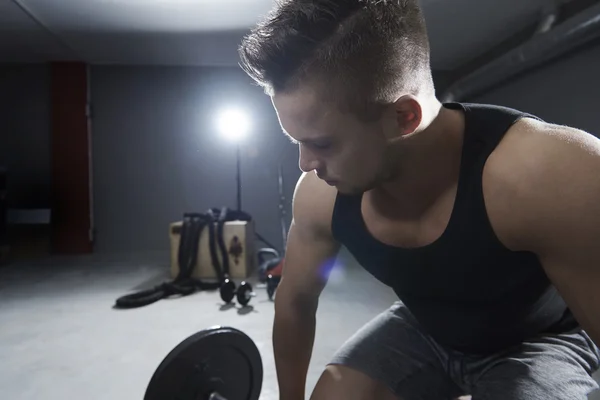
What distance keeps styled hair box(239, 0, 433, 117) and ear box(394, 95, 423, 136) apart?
0.01m

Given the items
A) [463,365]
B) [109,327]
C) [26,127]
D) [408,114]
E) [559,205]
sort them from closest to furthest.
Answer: [559,205] < [408,114] < [463,365] < [109,327] < [26,127]

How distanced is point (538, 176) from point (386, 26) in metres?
0.29

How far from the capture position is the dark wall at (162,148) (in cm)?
392

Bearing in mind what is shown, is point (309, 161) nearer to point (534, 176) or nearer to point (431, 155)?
point (431, 155)

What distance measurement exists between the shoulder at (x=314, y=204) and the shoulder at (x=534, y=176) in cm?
29

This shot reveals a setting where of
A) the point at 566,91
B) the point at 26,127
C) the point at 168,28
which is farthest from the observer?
the point at 26,127

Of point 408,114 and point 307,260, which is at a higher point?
point 408,114

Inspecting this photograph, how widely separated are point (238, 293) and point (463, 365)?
146 cm

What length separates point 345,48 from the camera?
0.61 m

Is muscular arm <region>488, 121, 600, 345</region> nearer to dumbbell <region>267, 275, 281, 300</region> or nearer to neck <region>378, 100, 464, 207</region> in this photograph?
neck <region>378, 100, 464, 207</region>

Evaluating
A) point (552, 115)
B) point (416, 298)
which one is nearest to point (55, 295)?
point (416, 298)

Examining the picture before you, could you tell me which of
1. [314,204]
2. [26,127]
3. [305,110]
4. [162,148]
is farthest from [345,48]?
[26,127]

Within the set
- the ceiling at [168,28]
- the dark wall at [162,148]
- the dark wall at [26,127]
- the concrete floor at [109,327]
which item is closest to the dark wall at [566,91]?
the ceiling at [168,28]

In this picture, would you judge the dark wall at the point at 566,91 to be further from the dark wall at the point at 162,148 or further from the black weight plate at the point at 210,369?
the black weight plate at the point at 210,369
